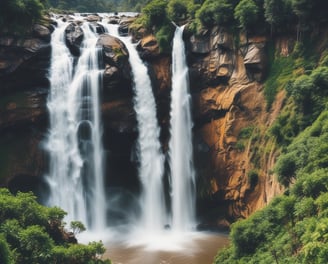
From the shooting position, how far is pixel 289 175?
70.8 ft

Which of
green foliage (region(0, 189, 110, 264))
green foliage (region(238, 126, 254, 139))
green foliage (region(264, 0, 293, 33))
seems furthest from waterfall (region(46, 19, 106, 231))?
green foliage (region(0, 189, 110, 264))

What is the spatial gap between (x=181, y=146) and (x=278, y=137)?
8.37 meters

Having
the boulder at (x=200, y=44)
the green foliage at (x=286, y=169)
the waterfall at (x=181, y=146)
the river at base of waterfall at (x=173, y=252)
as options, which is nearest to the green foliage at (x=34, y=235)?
the river at base of waterfall at (x=173, y=252)

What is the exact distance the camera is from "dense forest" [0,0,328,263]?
14.9 metres

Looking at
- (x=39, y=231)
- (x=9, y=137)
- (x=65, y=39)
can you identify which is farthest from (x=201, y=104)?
(x=39, y=231)

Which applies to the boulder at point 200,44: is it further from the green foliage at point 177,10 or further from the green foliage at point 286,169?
the green foliage at point 286,169

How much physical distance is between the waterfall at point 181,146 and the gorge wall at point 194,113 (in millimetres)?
Answer: 568

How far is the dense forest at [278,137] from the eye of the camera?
14883mm

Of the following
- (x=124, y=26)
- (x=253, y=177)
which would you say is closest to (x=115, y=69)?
(x=124, y=26)

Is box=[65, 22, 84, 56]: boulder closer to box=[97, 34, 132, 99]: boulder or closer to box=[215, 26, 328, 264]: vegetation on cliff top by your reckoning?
box=[97, 34, 132, 99]: boulder

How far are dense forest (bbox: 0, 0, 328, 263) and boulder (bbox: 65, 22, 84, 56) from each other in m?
2.37

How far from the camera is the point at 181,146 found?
33250mm

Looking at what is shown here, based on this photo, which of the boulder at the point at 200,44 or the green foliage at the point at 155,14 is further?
the green foliage at the point at 155,14

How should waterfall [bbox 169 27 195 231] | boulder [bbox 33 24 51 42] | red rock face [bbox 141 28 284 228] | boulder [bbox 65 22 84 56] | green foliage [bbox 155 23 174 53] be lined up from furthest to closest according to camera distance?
green foliage [bbox 155 23 174 53]
boulder [bbox 65 22 84 56]
boulder [bbox 33 24 51 42]
waterfall [bbox 169 27 195 231]
red rock face [bbox 141 28 284 228]
